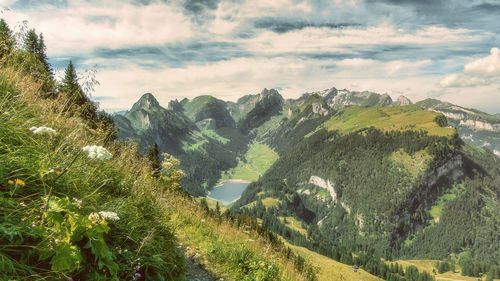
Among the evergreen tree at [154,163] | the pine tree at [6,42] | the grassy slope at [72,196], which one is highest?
the pine tree at [6,42]

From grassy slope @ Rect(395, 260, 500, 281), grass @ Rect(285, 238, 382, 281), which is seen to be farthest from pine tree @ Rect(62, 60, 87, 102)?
grassy slope @ Rect(395, 260, 500, 281)

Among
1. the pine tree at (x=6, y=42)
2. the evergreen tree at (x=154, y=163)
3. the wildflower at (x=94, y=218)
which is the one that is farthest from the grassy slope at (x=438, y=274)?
the pine tree at (x=6, y=42)

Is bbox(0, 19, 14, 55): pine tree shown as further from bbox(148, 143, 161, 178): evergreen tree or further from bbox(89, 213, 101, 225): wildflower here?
bbox(89, 213, 101, 225): wildflower

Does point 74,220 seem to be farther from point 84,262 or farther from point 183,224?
point 183,224

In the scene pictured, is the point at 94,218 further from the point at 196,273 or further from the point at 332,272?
the point at 332,272

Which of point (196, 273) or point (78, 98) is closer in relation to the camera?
point (196, 273)

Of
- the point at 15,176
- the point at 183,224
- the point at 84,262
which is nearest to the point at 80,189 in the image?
the point at 15,176

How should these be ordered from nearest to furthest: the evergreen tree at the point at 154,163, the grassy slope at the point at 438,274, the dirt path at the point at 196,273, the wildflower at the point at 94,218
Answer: the wildflower at the point at 94,218, the dirt path at the point at 196,273, the evergreen tree at the point at 154,163, the grassy slope at the point at 438,274

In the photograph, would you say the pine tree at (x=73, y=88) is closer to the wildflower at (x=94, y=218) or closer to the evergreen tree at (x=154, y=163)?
the evergreen tree at (x=154, y=163)

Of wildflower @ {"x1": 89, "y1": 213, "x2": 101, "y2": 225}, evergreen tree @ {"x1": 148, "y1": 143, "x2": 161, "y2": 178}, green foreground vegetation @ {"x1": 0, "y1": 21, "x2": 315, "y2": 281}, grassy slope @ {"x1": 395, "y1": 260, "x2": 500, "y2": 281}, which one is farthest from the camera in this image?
grassy slope @ {"x1": 395, "y1": 260, "x2": 500, "y2": 281}

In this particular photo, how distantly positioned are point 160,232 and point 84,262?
239 cm

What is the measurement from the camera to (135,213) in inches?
195

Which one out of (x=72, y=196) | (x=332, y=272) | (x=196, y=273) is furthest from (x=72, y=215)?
(x=332, y=272)

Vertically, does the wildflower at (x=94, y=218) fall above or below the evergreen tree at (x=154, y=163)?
above
